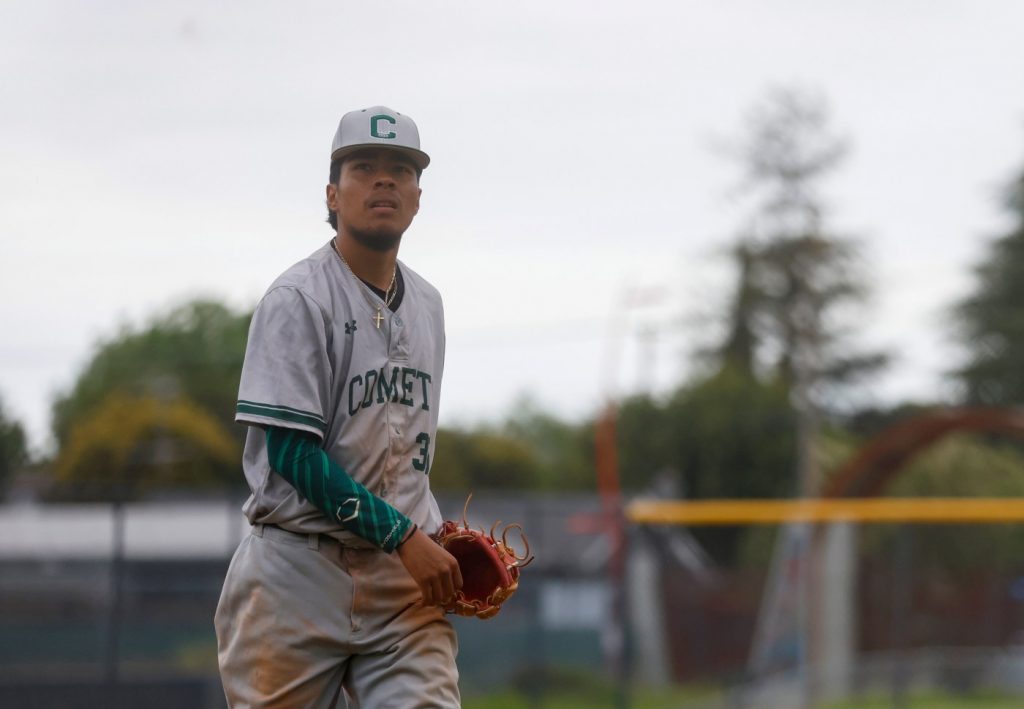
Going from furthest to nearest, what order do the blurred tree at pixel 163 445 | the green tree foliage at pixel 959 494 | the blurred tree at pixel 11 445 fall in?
1. the blurred tree at pixel 163 445
2. the green tree foliage at pixel 959 494
3. the blurred tree at pixel 11 445

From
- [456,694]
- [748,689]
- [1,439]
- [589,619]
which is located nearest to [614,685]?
[589,619]

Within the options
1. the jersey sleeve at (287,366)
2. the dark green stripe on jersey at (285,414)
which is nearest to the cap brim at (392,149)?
the jersey sleeve at (287,366)

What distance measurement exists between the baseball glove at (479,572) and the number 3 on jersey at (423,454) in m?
0.14

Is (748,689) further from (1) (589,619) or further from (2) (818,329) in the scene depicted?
(2) (818,329)

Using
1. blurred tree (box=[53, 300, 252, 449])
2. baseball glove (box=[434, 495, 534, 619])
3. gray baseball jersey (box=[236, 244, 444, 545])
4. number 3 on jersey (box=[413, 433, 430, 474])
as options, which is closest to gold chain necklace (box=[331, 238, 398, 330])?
gray baseball jersey (box=[236, 244, 444, 545])

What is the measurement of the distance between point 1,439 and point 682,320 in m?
43.2

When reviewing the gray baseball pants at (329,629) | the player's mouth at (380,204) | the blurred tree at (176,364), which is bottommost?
the gray baseball pants at (329,629)

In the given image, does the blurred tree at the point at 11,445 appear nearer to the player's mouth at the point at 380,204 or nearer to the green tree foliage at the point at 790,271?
the player's mouth at the point at 380,204

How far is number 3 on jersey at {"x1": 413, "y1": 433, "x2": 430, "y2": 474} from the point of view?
150 inches

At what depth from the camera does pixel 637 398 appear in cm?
5212

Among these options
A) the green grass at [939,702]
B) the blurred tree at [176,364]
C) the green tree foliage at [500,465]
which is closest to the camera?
the green grass at [939,702]

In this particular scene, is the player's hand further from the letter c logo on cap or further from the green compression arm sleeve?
the letter c logo on cap

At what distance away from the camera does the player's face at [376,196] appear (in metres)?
3.78

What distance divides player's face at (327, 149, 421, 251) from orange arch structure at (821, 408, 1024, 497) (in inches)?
548
